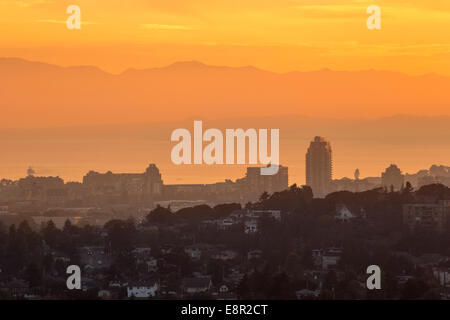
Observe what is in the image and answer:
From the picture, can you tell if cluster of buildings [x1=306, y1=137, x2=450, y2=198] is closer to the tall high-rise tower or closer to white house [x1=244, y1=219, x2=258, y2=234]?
the tall high-rise tower

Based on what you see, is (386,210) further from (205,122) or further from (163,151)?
(163,151)

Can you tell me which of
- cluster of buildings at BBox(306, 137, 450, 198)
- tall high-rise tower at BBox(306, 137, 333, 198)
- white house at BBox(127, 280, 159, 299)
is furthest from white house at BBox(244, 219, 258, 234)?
tall high-rise tower at BBox(306, 137, 333, 198)

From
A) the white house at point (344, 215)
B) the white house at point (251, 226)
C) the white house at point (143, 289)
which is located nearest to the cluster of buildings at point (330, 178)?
the white house at point (344, 215)

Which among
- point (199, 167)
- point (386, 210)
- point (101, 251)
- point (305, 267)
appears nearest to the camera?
point (305, 267)

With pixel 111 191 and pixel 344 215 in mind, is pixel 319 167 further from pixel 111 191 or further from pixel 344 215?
pixel 344 215

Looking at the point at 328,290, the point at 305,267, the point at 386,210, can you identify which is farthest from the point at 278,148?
the point at 328,290

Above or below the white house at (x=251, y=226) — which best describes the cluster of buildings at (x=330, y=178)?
above

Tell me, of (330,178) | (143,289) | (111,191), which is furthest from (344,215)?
(111,191)

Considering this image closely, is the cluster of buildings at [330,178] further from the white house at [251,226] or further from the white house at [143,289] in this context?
the white house at [143,289]

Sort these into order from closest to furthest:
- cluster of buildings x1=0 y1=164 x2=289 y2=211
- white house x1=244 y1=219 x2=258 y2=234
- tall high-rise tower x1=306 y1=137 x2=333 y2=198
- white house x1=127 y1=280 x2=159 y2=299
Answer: white house x1=127 y1=280 x2=159 y2=299, white house x1=244 y1=219 x2=258 y2=234, tall high-rise tower x1=306 y1=137 x2=333 y2=198, cluster of buildings x1=0 y1=164 x2=289 y2=211
